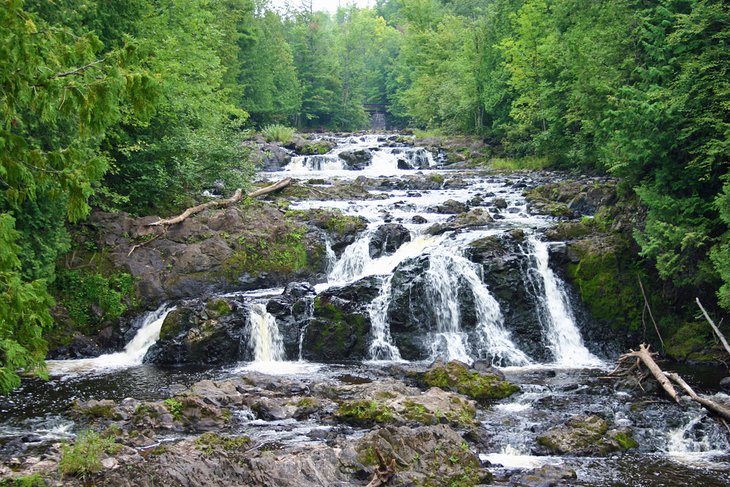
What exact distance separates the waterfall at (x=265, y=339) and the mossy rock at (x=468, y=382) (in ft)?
15.6

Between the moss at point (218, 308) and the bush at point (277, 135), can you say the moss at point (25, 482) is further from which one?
the bush at point (277, 135)

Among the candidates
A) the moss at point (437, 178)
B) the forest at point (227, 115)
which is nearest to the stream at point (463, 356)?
the forest at point (227, 115)

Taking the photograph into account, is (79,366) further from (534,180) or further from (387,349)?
(534,180)

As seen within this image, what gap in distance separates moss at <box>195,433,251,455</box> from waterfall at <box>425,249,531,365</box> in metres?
7.87

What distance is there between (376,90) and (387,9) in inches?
2151

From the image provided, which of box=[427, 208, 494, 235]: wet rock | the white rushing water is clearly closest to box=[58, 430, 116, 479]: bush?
the white rushing water

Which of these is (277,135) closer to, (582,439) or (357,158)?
(357,158)

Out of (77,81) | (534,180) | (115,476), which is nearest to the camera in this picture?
(77,81)

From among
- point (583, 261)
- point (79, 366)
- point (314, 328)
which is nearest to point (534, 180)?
point (583, 261)

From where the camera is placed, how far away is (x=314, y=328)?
57.2 feet

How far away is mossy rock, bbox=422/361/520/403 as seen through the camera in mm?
13500

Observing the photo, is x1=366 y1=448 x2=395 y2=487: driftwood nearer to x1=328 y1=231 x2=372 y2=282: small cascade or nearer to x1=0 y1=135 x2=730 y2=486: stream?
x1=0 y1=135 x2=730 y2=486: stream

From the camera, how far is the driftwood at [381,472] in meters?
8.42

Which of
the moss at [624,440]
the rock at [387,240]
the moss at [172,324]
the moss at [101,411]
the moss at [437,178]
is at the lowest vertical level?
the moss at [624,440]
